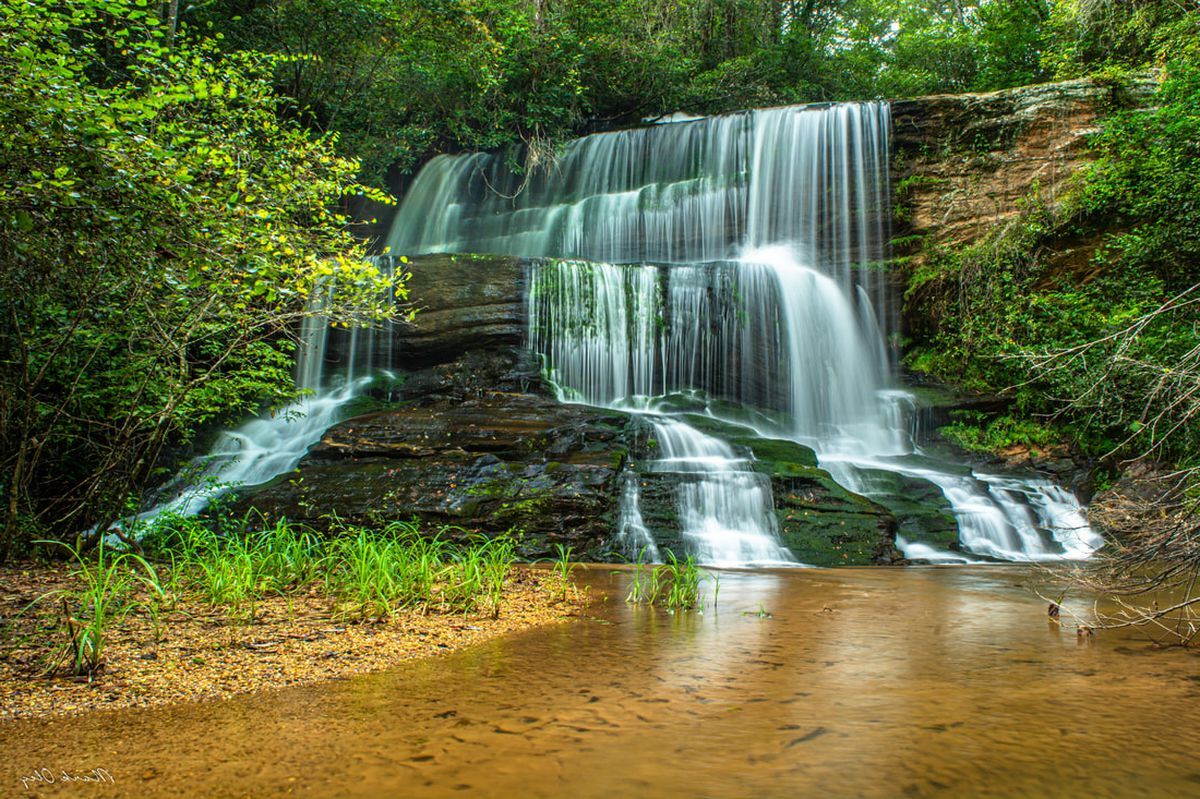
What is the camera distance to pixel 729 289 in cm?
1468

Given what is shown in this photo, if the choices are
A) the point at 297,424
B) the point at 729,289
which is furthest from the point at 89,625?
the point at 729,289

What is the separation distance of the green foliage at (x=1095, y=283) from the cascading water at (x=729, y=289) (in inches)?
59.3

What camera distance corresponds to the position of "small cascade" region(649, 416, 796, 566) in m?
8.34

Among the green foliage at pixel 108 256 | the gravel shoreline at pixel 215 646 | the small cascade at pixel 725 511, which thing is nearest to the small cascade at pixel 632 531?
the small cascade at pixel 725 511

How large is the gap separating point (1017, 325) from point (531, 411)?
33.5ft

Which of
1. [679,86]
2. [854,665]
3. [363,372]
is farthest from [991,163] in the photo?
[854,665]

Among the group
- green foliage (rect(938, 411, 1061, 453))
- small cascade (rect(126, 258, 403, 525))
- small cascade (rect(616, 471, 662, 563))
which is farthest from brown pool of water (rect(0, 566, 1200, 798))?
green foliage (rect(938, 411, 1061, 453))

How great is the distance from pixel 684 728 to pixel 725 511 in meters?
6.64

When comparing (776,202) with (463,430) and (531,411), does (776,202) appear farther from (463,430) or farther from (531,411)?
(463,430)

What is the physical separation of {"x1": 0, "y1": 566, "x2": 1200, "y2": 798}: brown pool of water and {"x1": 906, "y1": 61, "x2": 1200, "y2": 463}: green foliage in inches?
383

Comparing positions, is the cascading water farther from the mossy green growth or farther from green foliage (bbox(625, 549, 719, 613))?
green foliage (bbox(625, 549, 719, 613))

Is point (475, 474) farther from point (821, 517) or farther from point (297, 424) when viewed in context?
point (297, 424)

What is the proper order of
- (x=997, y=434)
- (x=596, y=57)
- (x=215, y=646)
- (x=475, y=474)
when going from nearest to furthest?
(x=215, y=646)
(x=475, y=474)
(x=997, y=434)
(x=596, y=57)

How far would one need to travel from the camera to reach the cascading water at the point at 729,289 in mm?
10047
